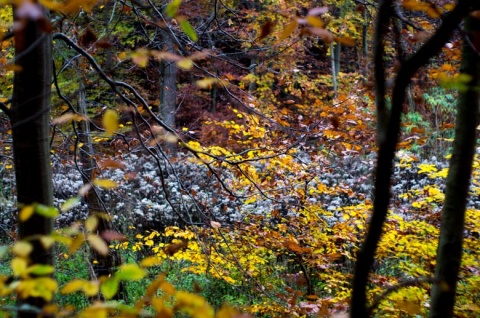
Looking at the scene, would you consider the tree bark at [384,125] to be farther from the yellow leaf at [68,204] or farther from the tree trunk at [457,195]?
the yellow leaf at [68,204]

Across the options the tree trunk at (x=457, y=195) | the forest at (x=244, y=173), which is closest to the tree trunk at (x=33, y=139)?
the forest at (x=244, y=173)

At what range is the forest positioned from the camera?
3.50 feet

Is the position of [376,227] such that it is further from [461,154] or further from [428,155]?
[428,155]

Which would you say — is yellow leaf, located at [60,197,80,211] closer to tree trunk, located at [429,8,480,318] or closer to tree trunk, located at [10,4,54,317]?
tree trunk, located at [10,4,54,317]

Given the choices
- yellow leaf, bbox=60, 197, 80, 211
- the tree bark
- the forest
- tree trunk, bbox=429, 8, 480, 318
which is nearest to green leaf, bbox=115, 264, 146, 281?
the forest

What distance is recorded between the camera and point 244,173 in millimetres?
2961

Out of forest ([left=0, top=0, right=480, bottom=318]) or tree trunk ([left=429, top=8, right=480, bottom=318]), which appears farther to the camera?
tree trunk ([left=429, top=8, right=480, bottom=318])

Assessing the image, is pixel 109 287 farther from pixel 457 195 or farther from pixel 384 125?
pixel 457 195

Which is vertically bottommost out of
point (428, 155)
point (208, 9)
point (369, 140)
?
point (369, 140)

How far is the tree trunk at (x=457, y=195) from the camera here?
1.37 m

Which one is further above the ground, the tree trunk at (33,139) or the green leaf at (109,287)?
the tree trunk at (33,139)

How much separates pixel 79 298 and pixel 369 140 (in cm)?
461

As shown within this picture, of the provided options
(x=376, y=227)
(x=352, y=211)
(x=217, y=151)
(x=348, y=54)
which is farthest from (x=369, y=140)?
(x=348, y=54)

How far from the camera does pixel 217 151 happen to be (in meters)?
5.22
